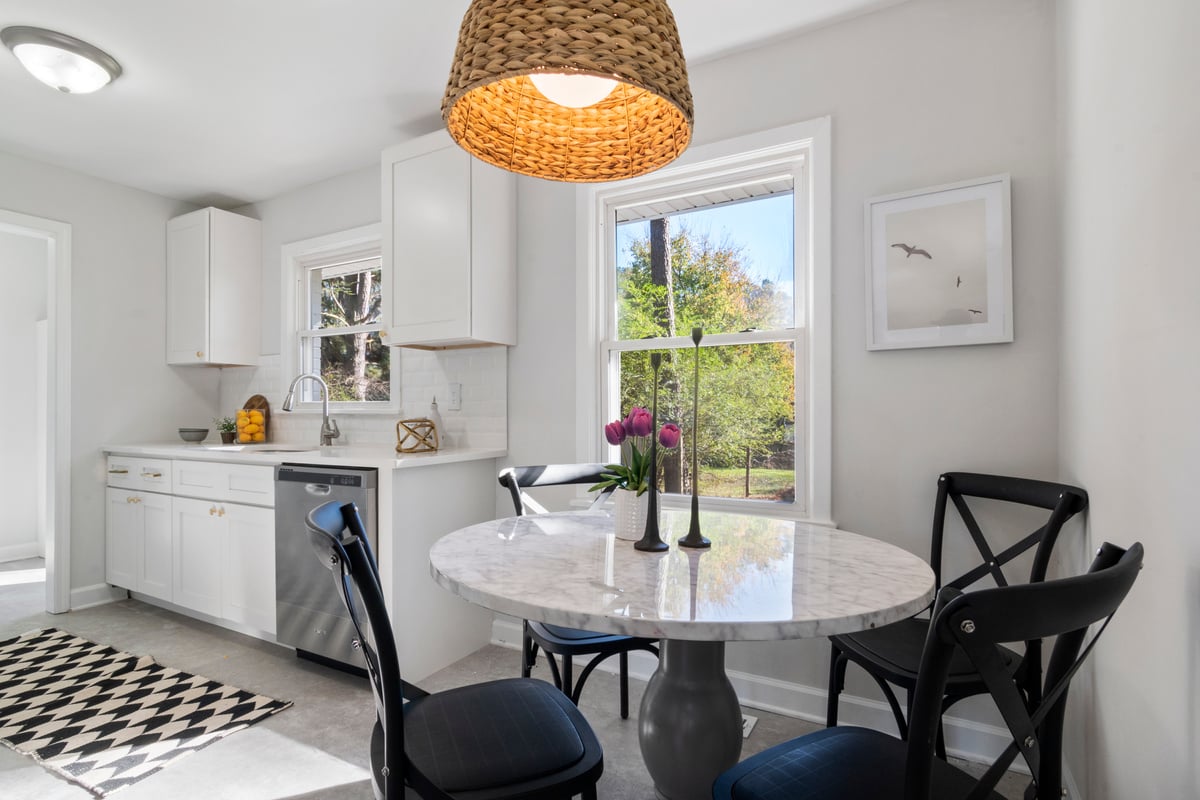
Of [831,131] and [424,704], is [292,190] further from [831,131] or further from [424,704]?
[424,704]

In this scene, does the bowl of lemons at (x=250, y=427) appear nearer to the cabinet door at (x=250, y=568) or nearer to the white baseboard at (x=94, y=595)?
the cabinet door at (x=250, y=568)

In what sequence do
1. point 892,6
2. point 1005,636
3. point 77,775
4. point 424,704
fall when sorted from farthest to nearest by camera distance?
point 892,6, point 77,775, point 424,704, point 1005,636

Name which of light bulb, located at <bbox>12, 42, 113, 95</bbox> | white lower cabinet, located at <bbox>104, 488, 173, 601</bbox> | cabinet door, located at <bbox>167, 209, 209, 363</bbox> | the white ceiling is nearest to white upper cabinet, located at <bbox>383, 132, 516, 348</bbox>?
the white ceiling

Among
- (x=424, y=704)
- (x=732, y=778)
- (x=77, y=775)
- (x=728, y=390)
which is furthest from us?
(x=728, y=390)

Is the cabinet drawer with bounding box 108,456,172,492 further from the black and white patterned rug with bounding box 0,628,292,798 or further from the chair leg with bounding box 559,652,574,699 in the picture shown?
the chair leg with bounding box 559,652,574,699

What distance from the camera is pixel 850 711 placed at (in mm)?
2176

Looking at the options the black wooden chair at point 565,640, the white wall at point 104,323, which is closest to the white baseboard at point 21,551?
the white wall at point 104,323

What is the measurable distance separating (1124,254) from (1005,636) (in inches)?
41.6

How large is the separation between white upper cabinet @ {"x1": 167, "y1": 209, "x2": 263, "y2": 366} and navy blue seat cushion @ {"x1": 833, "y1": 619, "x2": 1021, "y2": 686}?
13.2 ft

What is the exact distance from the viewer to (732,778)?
3.37 feet

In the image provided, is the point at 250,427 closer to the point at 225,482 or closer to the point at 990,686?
the point at 225,482

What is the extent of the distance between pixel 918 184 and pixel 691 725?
6.24ft

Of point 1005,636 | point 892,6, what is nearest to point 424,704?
point 1005,636

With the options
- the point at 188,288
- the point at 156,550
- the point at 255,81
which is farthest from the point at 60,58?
the point at 156,550
